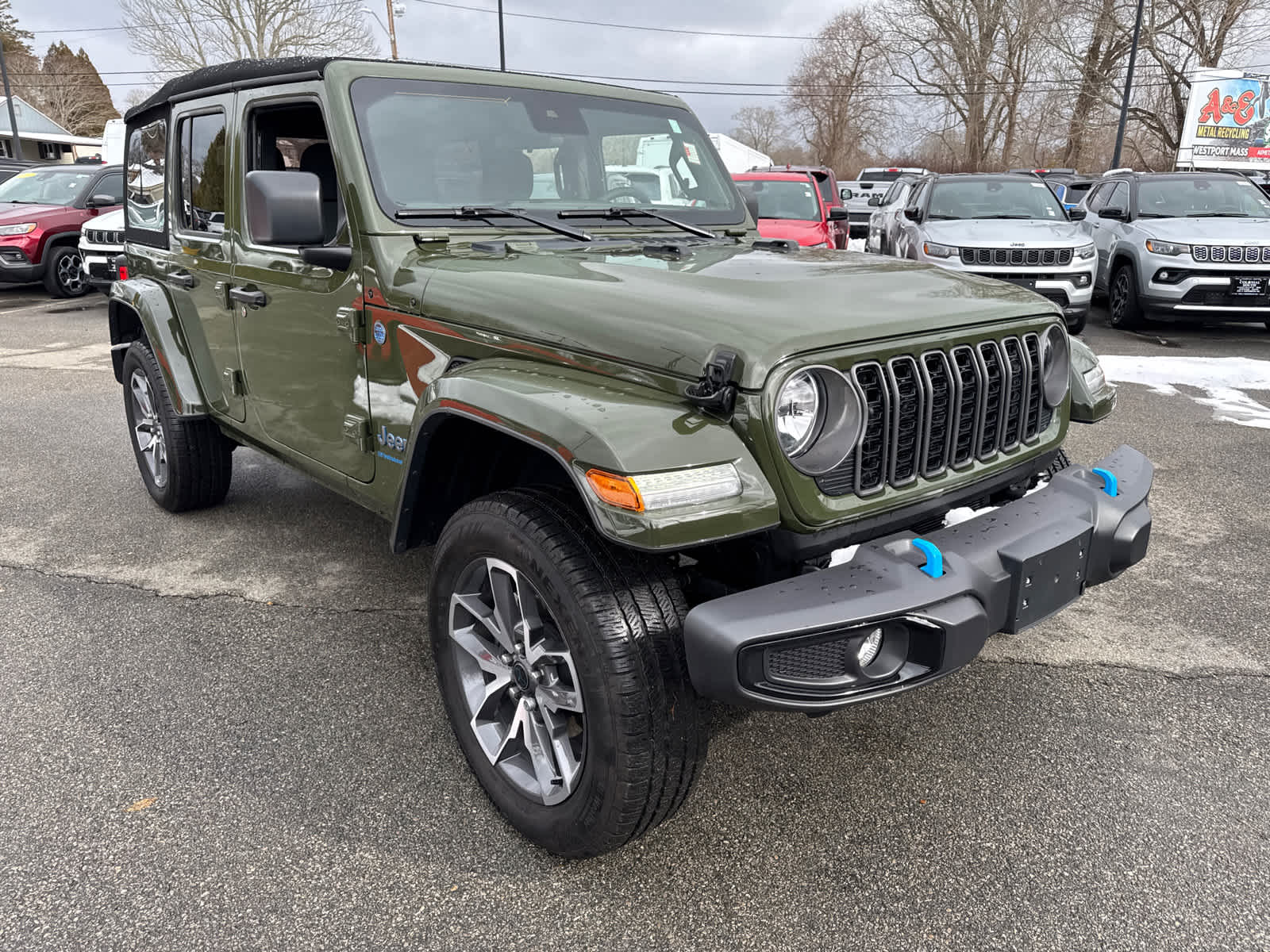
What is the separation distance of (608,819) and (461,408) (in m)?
1.03

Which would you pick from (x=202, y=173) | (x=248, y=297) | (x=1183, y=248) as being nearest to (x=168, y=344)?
(x=202, y=173)

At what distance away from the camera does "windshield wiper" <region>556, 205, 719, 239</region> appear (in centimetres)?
325

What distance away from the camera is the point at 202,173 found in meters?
3.85

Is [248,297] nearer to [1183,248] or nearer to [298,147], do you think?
[298,147]

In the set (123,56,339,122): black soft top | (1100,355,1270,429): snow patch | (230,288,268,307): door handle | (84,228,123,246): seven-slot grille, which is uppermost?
(123,56,339,122): black soft top

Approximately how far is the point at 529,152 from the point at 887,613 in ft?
7.03

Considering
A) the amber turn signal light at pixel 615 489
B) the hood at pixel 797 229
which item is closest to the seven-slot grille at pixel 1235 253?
the hood at pixel 797 229

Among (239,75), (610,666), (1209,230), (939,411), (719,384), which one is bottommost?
(610,666)

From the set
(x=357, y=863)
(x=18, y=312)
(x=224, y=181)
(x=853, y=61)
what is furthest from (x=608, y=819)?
(x=853, y=61)

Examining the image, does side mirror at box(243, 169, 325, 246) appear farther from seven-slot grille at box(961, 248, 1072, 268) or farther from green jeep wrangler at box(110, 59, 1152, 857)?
seven-slot grille at box(961, 248, 1072, 268)

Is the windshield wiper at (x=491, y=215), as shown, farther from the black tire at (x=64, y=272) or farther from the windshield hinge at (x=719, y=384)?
the black tire at (x=64, y=272)

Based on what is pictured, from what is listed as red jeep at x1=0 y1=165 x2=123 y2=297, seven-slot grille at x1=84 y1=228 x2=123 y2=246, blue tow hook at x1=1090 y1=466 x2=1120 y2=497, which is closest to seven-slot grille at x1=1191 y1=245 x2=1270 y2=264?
blue tow hook at x1=1090 y1=466 x2=1120 y2=497

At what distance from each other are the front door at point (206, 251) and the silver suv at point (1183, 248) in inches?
364

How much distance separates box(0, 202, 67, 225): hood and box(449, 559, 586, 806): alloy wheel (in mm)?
13277
